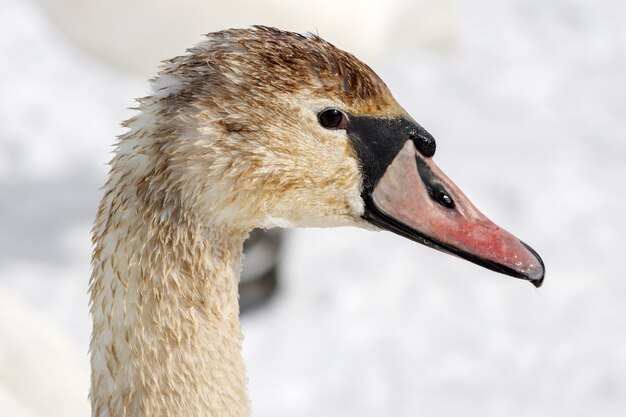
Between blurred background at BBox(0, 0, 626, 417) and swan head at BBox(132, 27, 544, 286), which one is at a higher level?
blurred background at BBox(0, 0, 626, 417)

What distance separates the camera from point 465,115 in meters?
5.30

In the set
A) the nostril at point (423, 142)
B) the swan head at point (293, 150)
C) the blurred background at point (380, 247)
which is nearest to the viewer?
the swan head at point (293, 150)

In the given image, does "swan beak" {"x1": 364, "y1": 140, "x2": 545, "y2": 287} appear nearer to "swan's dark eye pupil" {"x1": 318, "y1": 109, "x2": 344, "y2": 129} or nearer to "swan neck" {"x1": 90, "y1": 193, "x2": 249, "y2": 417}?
"swan's dark eye pupil" {"x1": 318, "y1": 109, "x2": 344, "y2": 129}

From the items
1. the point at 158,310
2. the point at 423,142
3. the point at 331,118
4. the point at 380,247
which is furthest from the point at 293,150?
the point at 380,247

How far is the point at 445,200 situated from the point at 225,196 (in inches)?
15.4

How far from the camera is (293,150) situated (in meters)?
1.74

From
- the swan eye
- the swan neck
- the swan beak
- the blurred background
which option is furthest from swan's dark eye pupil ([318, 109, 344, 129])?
the blurred background

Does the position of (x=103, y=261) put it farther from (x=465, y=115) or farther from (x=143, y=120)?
(x=465, y=115)

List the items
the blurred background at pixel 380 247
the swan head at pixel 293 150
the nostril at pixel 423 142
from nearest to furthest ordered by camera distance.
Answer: the swan head at pixel 293 150
the nostril at pixel 423 142
the blurred background at pixel 380 247

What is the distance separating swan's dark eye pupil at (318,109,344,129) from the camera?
1750 millimetres

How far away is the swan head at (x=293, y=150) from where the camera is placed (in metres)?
1.70

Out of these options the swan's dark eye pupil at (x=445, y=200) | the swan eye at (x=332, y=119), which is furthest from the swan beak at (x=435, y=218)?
the swan eye at (x=332, y=119)

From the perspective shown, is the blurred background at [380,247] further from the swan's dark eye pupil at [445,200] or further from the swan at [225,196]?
the swan's dark eye pupil at [445,200]

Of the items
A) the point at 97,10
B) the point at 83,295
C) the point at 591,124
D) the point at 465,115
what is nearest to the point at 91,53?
the point at 97,10
